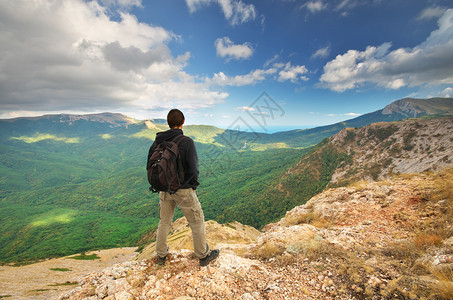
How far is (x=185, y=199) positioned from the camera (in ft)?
13.8

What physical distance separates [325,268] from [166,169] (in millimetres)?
4551

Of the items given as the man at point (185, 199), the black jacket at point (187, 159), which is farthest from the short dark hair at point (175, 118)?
the black jacket at point (187, 159)

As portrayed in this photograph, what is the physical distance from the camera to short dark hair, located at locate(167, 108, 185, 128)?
4.50 metres

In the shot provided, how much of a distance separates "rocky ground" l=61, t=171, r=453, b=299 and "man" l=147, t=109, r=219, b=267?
1.27ft

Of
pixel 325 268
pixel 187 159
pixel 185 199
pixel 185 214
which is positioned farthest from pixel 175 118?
pixel 325 268

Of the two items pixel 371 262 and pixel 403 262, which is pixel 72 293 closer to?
pixel 371 262

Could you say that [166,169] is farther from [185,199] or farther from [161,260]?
[161,260]

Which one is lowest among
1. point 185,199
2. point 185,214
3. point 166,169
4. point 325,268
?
point 325,268

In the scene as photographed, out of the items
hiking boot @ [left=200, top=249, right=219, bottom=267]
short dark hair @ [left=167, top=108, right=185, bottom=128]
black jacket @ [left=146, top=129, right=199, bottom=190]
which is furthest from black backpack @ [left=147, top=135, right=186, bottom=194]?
hiking boot @ [left=200, top=249, right=219, bottom=267]

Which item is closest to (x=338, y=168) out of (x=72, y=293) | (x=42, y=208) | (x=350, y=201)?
(x=350, y=201)

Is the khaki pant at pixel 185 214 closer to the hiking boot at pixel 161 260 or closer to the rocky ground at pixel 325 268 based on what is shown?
the hiking boot at pixel 161 260

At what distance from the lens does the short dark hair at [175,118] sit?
4500mm

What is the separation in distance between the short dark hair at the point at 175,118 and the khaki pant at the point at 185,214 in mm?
1711

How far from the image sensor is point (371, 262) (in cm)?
419
